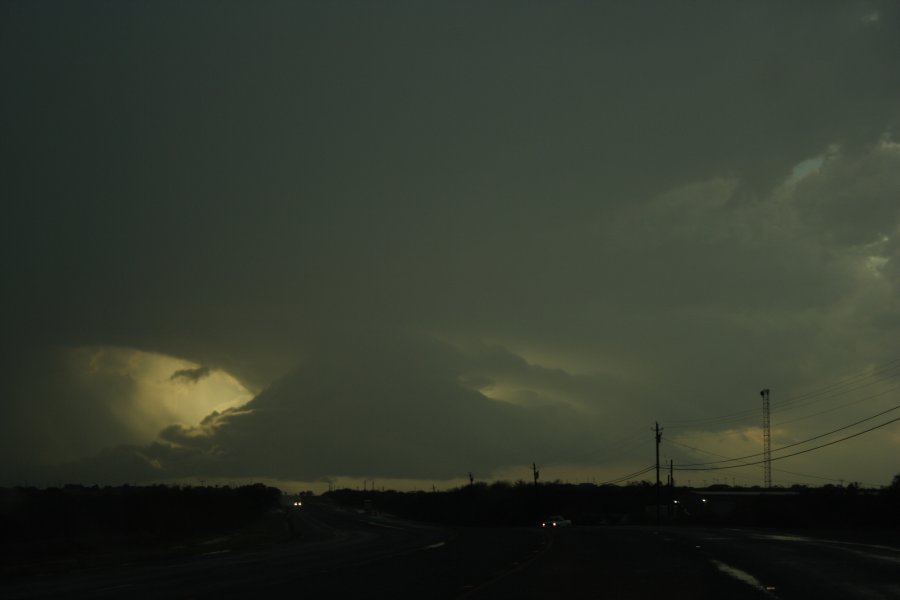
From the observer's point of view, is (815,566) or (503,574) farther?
(815,566)

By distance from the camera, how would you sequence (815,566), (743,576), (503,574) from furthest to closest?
(815,566)
(503,574)
(743,576)

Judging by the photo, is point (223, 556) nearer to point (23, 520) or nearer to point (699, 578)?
point (699, 578)

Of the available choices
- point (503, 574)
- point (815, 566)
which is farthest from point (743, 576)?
point (503, 574)

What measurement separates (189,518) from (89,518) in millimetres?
9318

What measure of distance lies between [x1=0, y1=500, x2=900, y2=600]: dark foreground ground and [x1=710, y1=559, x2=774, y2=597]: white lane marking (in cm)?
3

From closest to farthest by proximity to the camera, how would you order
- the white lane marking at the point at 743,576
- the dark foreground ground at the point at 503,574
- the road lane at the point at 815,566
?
the road lane at the point at 815,566 → the white lane marking at the point at 743,576 → the dark foreground ground at the point at 503,574

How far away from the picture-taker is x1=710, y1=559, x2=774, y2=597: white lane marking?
21531 mm

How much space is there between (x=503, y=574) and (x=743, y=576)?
6557 millimetres

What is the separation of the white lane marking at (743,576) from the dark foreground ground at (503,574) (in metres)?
0.03

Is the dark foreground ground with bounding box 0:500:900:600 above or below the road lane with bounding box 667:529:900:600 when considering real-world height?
below

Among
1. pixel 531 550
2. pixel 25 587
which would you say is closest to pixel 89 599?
pixel 25 587

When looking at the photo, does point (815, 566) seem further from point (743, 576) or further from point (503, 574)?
point (503, 574)

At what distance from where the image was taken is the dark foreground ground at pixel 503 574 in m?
21.8

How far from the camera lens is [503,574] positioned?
27219 mm
